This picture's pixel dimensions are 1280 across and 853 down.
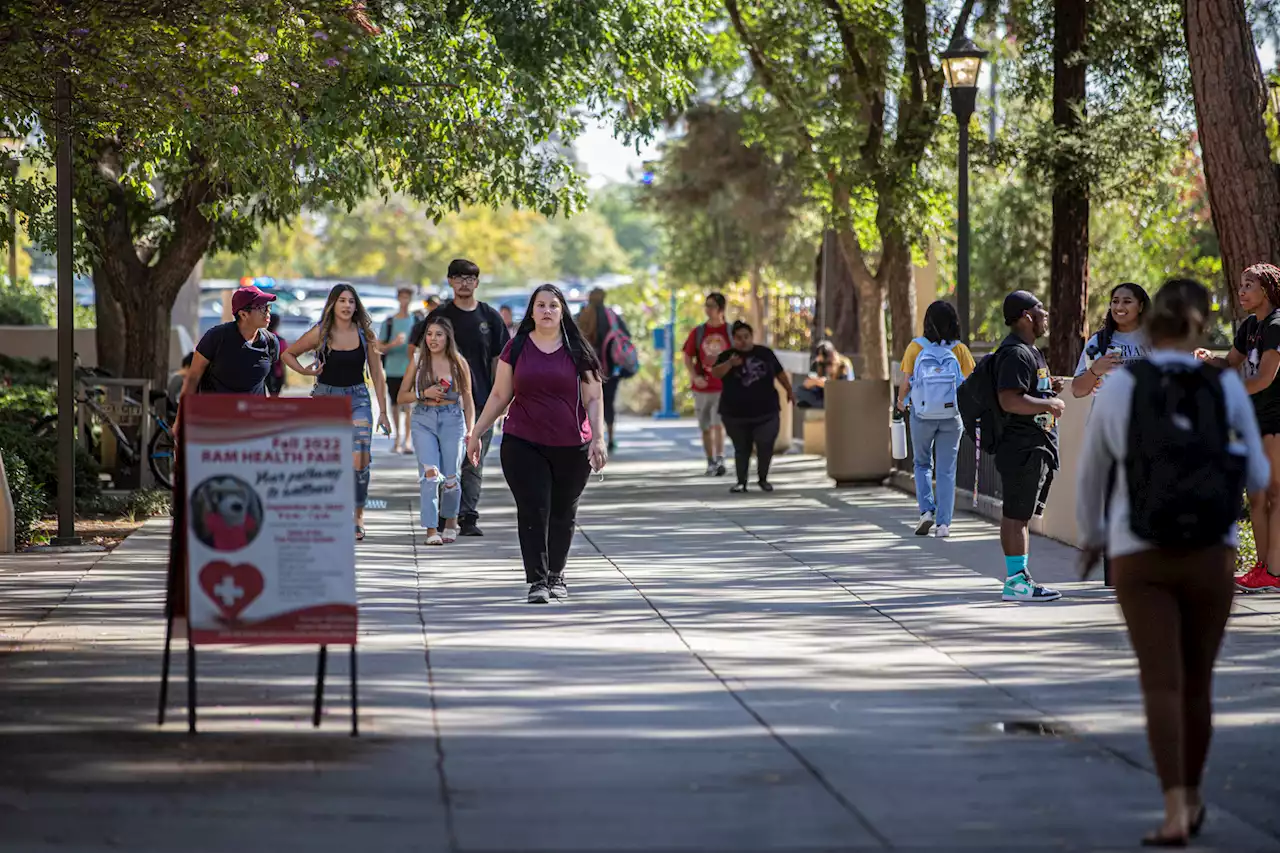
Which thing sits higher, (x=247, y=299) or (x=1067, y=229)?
(x=1067, y=229)

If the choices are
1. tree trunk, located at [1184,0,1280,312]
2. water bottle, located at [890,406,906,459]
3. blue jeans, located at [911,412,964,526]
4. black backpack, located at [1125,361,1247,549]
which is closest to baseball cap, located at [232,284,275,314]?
blue jeans, located at [911,412,964,526]

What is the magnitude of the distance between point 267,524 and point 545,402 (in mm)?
3535

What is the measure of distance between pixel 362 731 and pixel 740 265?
3344 centimetres

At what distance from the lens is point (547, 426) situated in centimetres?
1036

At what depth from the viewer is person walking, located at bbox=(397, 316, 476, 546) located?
520 inches

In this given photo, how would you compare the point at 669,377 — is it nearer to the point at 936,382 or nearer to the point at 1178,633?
the point at 936,382

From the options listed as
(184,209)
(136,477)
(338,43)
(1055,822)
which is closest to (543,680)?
A: (1055,822)

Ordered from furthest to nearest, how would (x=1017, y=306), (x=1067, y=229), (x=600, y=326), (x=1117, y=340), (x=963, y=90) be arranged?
(x=600, y=326) → (x=1067, y=229) → (x=963, y=90) → (x=1117, y=340) → (x=1017, y=306)

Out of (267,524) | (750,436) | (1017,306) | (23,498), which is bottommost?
(23,498)

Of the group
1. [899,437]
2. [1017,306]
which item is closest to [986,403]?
[1017,306]

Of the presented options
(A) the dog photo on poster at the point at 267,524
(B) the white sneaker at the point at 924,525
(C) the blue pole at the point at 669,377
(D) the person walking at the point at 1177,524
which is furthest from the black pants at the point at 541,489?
(C) the blue pole at the point at 669,377

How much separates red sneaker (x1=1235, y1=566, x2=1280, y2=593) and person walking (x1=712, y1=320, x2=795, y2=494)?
7196 mm

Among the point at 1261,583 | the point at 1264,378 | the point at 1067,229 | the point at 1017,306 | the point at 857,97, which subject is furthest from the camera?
the point at 857,97

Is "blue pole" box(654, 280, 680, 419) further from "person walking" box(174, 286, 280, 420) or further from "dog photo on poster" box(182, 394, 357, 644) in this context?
"dog photo on poster" box(182, 394, 357, 644)
